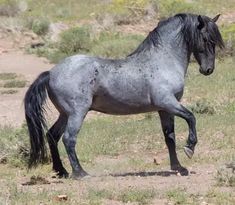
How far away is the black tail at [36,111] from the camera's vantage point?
866 centimetres

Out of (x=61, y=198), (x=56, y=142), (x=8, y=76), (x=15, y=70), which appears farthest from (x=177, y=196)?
(x=15, y=70)

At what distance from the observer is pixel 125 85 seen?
343 inches

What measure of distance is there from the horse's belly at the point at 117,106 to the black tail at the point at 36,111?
64cm

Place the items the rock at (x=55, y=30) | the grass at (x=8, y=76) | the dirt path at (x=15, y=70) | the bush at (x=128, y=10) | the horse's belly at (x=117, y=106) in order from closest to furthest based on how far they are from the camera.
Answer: the horse's belly at (x=117, y=106), the dirt path at (x=15, y=70), the grass at (x=8, y=76), the rock at (x=55, y=30), the bush at (x=128, y=10)

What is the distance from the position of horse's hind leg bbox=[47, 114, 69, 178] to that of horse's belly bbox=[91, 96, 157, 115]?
0.47 metres

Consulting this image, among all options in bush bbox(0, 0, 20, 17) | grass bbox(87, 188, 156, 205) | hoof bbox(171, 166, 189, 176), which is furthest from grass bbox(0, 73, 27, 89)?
bush bbox(0, 0, 20, 17)

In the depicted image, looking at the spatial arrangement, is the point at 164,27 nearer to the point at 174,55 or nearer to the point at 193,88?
the point at 174,55

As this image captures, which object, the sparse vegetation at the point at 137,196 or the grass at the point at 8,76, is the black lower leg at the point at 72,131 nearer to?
the sparse vegetation at the point at 137,196

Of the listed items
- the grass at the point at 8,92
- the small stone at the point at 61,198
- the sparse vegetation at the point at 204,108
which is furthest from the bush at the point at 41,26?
the small stone at the point at 61,198

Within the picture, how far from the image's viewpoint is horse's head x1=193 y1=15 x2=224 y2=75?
8945 millimetres

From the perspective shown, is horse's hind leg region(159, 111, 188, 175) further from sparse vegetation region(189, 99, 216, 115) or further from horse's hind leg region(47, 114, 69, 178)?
sparse vegetation region(189, 99, 216, 115)

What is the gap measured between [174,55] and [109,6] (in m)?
24.9

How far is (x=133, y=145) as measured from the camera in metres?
11.5

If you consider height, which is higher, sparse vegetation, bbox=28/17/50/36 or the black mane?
the black mane
